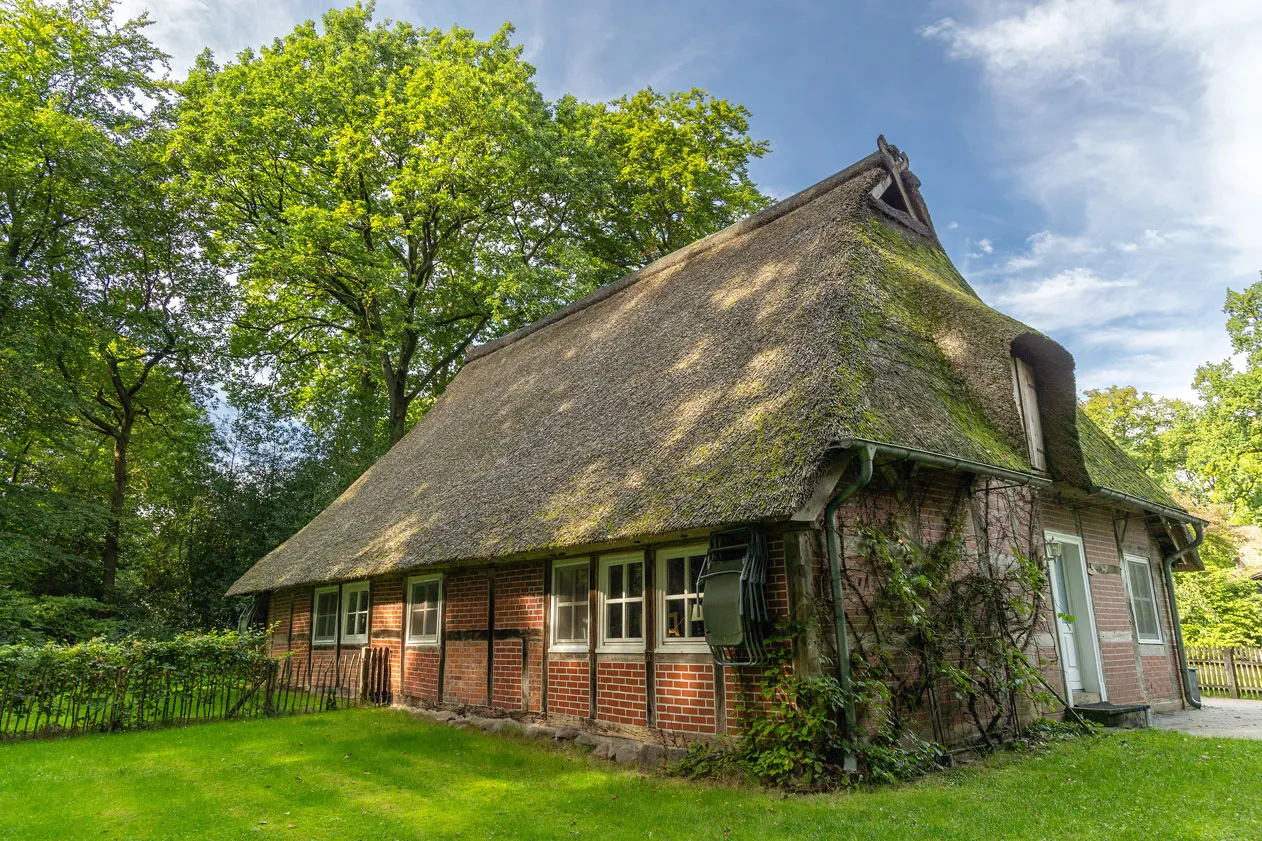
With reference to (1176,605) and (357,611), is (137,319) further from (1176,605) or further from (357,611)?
(1176,605)

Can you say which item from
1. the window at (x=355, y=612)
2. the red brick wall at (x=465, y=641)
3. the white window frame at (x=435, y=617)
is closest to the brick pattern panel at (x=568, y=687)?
the red brick wall at (x=465, y=641)

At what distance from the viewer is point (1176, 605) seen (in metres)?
10.9

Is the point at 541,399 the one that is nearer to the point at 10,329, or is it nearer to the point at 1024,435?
the point at 1024,435

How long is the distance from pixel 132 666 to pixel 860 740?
8719 mm

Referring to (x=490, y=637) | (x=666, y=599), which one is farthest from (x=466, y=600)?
(x=666, y=599)

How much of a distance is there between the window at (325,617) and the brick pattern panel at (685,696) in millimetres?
8014

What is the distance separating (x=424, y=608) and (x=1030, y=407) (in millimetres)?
8250

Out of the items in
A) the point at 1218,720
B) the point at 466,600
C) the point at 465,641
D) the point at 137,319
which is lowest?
the point at 1218,720

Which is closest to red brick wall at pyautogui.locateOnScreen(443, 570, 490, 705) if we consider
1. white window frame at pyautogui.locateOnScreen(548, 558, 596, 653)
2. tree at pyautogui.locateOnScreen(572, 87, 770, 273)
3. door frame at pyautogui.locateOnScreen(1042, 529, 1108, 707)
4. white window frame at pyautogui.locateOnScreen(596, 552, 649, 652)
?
white window frame at pyautogui.locateOnScreen(548, 558, 596, 653)

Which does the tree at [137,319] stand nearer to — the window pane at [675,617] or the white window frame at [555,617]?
the white window frame at [555,617]

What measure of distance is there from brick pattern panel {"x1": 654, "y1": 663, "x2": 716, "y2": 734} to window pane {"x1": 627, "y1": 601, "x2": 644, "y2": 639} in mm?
455

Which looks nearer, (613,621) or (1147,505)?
(613,621)

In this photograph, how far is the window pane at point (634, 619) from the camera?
7.25 m

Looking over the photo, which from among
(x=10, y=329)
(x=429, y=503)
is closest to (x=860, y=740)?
(x=429, y=503)
